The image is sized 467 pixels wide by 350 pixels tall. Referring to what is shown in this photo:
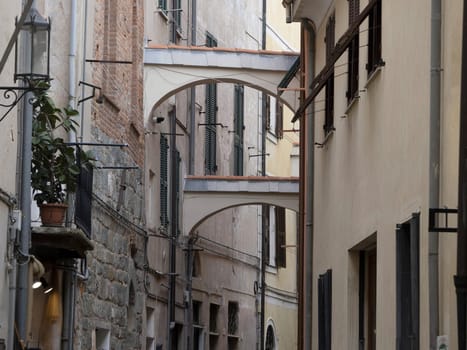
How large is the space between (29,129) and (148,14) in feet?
32.1

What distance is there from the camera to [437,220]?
1050 centimetres

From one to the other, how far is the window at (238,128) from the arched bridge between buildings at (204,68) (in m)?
8.40

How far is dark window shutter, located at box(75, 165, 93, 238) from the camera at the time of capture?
1776 cm

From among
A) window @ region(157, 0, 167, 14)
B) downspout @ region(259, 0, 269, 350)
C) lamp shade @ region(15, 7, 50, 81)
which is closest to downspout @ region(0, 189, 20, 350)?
lamp shade @ region(15, 7, 50, 81)

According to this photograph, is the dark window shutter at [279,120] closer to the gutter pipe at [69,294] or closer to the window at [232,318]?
the window at [232,318]

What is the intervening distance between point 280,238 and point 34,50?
946 inches

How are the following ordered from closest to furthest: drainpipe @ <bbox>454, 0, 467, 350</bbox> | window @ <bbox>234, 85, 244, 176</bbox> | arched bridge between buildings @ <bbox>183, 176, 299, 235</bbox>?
1. drainpipe @ <bbox>454, 0, 467, 350</bbox>
2. arched bridge between buildings @ <bbox>183, 176, 299, 235</bbox>
3. window @ <bbox>234, 85, 244, 176</bbox>

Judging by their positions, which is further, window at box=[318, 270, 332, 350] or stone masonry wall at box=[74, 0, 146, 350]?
stone masonry wall at box=[74, 0, 146, 350]

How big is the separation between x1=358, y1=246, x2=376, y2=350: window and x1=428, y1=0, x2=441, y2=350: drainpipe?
15.2 feet

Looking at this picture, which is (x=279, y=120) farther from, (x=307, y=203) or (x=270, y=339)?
(x=307, y=203)

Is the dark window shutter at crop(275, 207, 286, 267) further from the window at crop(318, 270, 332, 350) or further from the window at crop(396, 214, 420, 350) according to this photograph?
the window at crop(396, 214, 420, 350)

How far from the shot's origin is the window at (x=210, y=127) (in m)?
29.7

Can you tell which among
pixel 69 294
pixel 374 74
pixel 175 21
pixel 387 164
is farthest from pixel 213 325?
pixel 387 164

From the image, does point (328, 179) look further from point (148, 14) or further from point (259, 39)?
point (259, 39)
